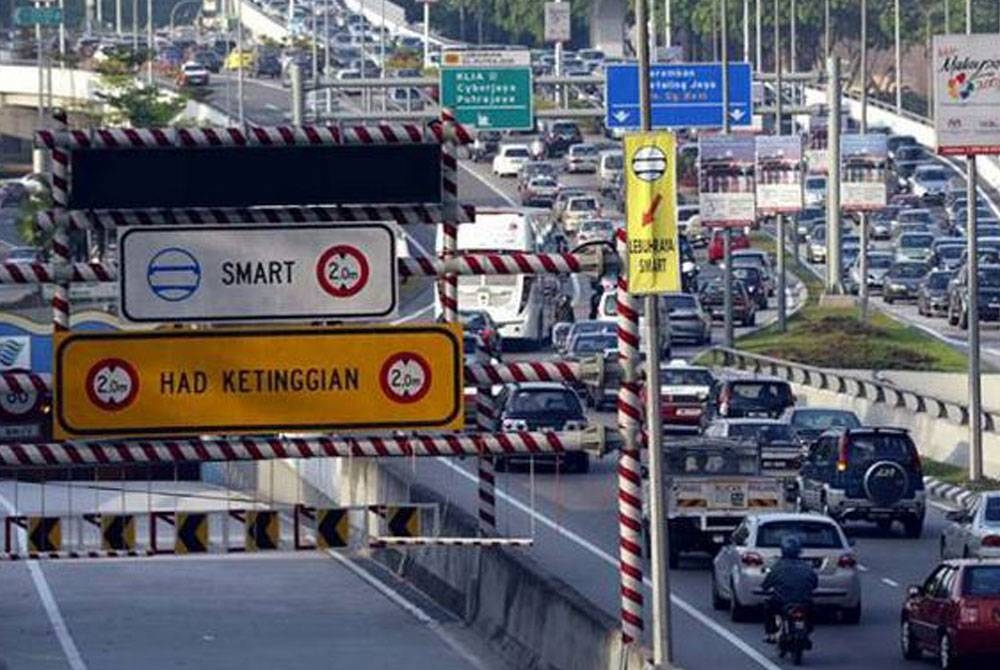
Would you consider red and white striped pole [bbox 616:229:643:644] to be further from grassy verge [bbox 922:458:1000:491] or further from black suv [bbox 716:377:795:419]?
black suv [bbox 716:377:795:419]

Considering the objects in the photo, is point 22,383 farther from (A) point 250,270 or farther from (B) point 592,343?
(B) point 592,343

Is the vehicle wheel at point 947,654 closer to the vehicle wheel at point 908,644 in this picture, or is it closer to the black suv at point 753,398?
the vehicle wheel at point 908,644

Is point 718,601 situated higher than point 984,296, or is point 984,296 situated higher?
point 984,296

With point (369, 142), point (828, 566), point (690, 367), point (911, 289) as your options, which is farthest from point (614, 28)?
point (369, 142)

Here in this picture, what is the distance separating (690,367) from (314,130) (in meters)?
39.2

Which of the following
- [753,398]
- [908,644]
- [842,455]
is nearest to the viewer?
[908,644]

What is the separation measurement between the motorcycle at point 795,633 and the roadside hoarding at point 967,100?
2297 centimetres

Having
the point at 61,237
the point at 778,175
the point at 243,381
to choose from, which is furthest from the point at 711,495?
the point at 778,175

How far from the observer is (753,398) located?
58875mm

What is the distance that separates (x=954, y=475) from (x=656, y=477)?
2892 cm

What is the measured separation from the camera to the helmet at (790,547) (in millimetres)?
35438

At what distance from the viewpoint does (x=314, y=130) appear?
2412 cm

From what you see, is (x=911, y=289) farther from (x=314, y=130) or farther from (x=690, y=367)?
(x=314, y=130)

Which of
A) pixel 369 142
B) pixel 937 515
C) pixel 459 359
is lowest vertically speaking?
pixel 937 515
